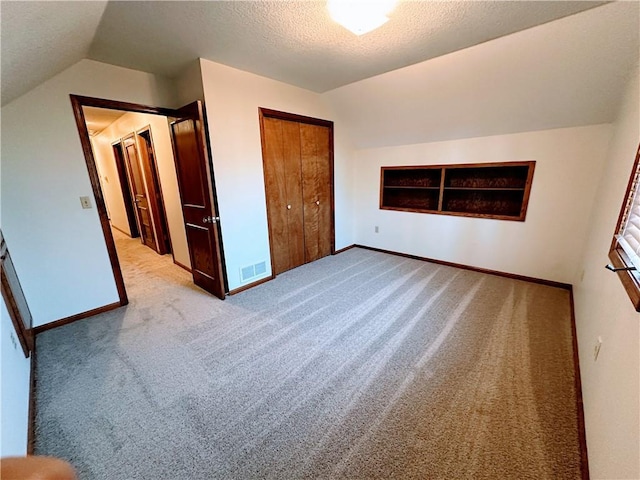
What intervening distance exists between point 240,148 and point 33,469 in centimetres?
273

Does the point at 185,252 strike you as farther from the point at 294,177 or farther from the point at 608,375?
the point at 608,375

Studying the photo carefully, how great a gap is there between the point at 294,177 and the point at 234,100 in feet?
3.73

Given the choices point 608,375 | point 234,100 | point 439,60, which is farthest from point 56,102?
point 608,375

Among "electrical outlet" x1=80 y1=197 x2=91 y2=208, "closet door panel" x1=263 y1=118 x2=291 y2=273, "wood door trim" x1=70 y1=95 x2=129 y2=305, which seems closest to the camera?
"wood door trim" x1=70 y1=95 x2=129 y2=305

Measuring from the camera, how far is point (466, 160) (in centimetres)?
332

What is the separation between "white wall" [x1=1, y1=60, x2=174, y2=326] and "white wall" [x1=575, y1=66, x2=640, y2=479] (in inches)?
145

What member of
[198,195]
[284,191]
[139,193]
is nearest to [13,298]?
[198,195]

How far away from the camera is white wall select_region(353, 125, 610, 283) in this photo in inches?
104

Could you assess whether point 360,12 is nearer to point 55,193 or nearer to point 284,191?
point 284,191

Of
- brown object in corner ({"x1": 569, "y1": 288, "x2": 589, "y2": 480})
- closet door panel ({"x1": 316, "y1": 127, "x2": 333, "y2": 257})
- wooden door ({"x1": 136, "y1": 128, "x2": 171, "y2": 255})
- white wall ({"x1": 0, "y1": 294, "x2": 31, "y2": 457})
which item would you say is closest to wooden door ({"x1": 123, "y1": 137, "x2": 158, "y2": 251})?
wooden door ({"x1": 136, "y1": 128, "x2": 171, "y2": 255})

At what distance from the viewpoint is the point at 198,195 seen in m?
2.74

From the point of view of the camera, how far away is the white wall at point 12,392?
1081 millimetres

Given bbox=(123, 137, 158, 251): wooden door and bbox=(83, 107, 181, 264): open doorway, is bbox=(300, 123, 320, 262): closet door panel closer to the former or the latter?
bbox=(83, 107, 181, 264): open doorway

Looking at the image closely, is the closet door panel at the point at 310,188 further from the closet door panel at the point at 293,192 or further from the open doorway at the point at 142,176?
the open doorway at the point at 142,176
